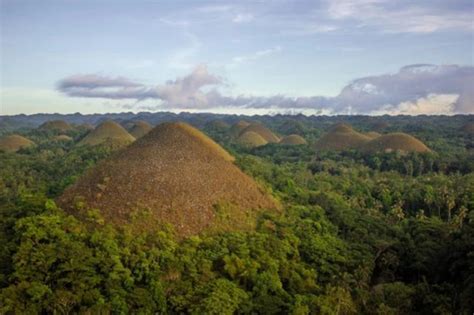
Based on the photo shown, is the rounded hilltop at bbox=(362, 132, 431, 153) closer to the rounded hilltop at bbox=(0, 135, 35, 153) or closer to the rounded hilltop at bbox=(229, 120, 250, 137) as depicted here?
the rounded hilltop at bbox=(229, 120, 250, 137)

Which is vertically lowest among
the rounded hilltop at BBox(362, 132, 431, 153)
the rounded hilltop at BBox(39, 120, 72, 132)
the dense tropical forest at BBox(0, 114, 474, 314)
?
the dense tropical forest at BBox(0, 114, 474, 314)

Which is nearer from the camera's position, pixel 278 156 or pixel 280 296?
pixel 280 296

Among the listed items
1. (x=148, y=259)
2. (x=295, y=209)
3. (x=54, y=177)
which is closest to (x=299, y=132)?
(x=54, y=177)

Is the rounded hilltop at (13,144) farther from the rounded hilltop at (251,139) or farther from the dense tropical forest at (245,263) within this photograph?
the dense tropical forest at (245,263)

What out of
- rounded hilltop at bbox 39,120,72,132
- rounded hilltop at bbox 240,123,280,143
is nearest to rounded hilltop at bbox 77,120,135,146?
rounded hilltop at bbox 240,123,280,143

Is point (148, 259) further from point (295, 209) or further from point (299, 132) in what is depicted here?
point (299, 132)

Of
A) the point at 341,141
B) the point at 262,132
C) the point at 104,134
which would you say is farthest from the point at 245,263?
the point at 262,132
